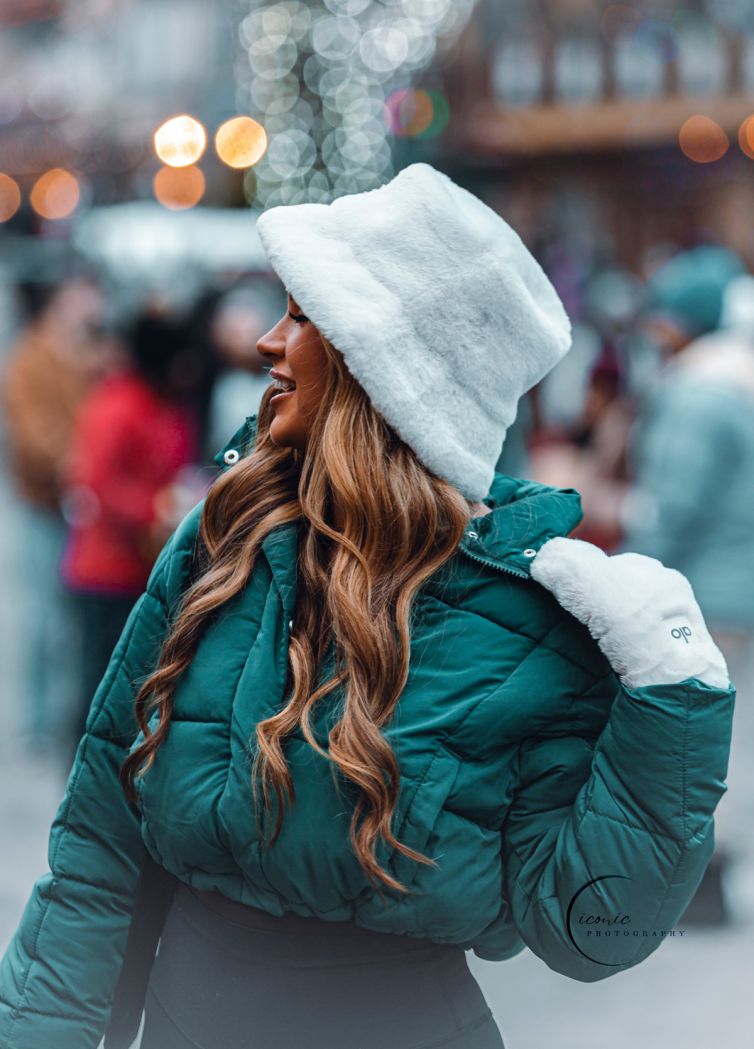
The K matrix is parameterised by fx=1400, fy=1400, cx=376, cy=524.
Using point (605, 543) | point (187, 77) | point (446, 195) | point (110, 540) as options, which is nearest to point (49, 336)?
point (110, 540)

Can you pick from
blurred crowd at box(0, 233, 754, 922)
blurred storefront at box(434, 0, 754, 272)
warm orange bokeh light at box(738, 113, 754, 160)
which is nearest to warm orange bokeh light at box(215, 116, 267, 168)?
blurred storefront at box(434, 0, 754, 272)

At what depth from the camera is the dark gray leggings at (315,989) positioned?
190 centimetres

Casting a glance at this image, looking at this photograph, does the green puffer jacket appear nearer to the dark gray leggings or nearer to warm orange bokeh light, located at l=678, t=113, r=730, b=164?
the dark gray leggings

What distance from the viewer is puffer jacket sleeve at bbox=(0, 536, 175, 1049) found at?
2.01 m

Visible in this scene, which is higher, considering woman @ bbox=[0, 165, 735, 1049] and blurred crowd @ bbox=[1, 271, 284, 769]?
woman @ bbox=[0, 165, 735, 1049]

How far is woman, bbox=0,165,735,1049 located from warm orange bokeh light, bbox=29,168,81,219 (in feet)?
79.0

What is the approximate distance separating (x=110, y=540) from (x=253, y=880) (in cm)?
365

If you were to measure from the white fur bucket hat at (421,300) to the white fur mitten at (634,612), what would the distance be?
0.69 feet

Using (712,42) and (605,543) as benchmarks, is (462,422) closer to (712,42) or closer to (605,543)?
(605,543)

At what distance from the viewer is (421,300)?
1.95 metres

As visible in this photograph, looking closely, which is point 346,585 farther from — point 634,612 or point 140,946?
point 140,946

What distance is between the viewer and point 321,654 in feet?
6.34

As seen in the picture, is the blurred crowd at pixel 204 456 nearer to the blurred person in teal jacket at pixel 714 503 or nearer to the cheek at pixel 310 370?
the blurred person in teal jacket at pixel 714 503

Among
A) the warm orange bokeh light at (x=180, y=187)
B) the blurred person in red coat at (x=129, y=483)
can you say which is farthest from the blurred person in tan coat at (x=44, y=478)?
the warm orange bokeh light at (x=180, y=187)
